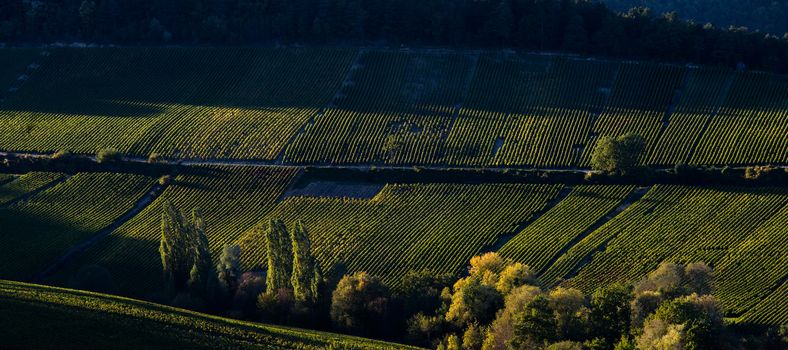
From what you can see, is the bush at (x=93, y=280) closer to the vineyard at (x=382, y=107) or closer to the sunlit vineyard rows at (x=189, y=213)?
the sunlit vineyard rows at (x=189, y=213)

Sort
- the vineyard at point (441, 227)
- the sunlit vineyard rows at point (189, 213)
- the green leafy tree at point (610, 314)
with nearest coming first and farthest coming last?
the green leafy tree at point (610, 314)
the vineyard at point (441, 227)
the sunlit vineyard rows at point (189, 213)

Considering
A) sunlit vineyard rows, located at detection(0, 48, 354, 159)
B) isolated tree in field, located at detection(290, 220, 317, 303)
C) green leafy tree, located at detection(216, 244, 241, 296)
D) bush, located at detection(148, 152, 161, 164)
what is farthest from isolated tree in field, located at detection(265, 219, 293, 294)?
Answer: bush, located at detection(148, 152, 161, 164)

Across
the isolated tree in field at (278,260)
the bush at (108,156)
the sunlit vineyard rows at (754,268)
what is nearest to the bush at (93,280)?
the isolated tree in field at (278,260)

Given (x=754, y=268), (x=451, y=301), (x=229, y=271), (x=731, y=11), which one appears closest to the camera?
(x=451, y=301)

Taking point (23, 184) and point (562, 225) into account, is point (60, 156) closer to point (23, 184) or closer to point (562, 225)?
point (23, 184)

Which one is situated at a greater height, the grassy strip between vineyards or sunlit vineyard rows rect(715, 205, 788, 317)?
sunlit vineyard rows rect(715, 205, 788, 317)

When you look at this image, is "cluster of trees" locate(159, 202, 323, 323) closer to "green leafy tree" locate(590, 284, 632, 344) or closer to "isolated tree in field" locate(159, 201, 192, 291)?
"isolated tree in field" locate(159, 201, 192, 291)

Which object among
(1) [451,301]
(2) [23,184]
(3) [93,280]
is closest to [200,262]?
(3) [93,280]
